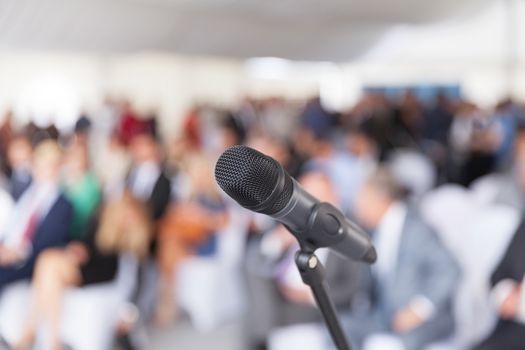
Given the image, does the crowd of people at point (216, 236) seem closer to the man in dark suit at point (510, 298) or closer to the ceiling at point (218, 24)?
the man in dark suit at point (510, 298)

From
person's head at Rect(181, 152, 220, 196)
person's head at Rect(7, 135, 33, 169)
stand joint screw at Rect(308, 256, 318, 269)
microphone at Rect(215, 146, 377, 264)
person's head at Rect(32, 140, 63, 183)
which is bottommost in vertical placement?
person's head at Rect(181, 152, 220, 196)

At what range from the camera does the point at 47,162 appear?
287 centimetres

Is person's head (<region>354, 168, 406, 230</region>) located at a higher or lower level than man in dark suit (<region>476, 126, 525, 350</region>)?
higher

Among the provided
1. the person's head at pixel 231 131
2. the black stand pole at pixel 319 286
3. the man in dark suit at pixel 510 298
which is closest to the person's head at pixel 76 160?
the person's head at pixel 231 131

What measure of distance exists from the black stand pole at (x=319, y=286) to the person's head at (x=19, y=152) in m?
2.24

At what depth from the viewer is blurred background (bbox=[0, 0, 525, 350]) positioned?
2.65 metres

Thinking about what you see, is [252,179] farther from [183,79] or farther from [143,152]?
[183,79]

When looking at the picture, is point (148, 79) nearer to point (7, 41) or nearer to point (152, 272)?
point (7, 41)

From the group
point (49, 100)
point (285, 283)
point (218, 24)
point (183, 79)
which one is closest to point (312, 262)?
point (285, 283)

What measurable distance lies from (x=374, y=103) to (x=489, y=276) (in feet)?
17.9

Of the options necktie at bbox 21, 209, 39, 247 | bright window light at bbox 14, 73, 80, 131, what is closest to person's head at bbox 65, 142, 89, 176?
necktie at bbox 21, 209, 39, 247

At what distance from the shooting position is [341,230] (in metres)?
0.94

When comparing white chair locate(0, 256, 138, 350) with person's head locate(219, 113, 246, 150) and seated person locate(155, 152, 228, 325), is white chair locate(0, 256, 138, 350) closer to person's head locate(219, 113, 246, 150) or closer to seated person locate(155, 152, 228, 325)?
seated person locate(155, 152, 228, 325)

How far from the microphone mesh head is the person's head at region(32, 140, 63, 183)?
2148mm
